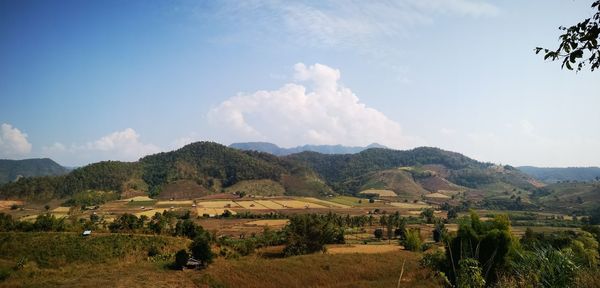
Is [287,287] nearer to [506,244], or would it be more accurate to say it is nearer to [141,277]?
[141,277]

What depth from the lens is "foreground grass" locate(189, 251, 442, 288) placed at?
4612 centimetres

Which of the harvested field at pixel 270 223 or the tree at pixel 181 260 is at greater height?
the tree at pixel 181 260

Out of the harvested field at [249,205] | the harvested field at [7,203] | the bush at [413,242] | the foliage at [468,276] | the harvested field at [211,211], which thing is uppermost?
the foliage at [468,276]

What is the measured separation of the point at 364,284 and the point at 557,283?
40864 mm

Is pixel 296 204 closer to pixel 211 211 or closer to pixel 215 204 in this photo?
pixel 215 204

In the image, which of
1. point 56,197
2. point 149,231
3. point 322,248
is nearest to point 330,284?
point 322,248

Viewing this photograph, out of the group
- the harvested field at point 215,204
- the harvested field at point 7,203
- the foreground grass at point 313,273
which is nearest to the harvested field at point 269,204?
the harvested field at point 215,204

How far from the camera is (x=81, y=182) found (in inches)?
7589

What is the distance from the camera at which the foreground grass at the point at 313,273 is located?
151 feet

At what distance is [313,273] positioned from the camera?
5188 centimetres

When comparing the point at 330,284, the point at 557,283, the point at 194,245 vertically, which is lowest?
the point at 330,284

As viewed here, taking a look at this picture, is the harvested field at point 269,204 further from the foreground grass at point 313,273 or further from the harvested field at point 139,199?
the foreground grass at point 313,273

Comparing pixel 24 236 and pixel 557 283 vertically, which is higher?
pixel 557 283

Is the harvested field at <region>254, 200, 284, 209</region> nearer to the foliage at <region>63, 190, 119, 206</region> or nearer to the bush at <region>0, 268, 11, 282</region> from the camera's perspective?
the foliage at <region>63, 190, 119, 206</region>
